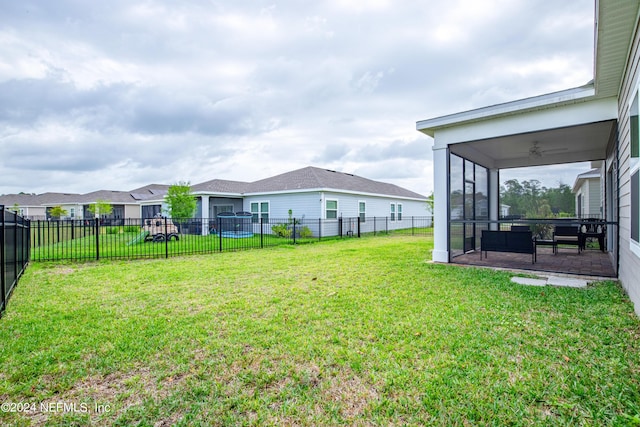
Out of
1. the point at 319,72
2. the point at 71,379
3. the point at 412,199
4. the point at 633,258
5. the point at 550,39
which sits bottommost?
the point at 71,379

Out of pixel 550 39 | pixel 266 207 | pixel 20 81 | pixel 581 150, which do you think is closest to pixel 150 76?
pixel 20 81

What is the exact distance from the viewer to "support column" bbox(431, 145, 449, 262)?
7.83 metres

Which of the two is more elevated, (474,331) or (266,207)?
(266,207)

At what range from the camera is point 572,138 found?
8.07 metres

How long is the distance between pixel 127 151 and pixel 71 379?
25.7 metres

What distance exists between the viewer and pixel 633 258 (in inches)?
163

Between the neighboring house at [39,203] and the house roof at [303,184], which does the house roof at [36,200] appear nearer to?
Answer: the neighboring house at [39,203]

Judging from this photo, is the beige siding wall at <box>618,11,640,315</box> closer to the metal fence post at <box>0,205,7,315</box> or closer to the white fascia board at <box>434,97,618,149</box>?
the white fascia board at <box>434,97,618,149</box>

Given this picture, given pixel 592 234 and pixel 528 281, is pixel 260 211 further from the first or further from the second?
pixel 528 281

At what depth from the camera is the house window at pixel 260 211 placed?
770 inches

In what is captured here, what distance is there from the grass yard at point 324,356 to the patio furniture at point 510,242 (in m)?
1.98

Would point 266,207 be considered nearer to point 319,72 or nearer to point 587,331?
point 319,72

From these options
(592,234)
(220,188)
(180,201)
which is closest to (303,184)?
(220,188)

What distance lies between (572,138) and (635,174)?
204 inches
